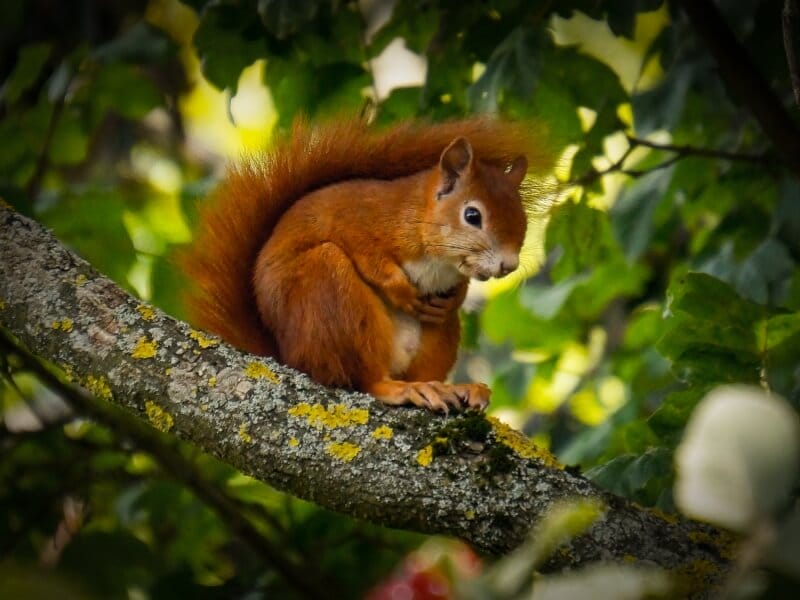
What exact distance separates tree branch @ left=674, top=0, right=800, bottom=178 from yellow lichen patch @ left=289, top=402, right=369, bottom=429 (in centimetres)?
106

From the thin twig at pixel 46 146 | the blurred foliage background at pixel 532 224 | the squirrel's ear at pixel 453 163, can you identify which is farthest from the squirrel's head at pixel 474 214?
the thin twig at pixel 46 146

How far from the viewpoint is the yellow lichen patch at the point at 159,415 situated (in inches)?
58.1

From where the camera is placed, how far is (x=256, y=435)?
4.75ft

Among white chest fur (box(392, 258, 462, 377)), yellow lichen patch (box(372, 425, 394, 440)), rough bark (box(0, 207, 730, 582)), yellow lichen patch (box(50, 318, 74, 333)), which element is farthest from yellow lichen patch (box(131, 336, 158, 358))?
white chest fur (box(392, 258, 462, 377))

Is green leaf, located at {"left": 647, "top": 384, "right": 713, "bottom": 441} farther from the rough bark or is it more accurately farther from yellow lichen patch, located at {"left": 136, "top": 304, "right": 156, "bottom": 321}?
yellow lichen patch, located at {"left": 136, "top": 304, "right": 156, "bottom": 321}

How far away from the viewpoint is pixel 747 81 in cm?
201

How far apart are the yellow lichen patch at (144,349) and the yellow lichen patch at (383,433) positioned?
0.35m

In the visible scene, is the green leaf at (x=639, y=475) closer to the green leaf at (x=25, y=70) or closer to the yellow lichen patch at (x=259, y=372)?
the yellow lichen patch at (x=259, y=372)

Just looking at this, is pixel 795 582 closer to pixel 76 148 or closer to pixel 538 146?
pixel 538 146

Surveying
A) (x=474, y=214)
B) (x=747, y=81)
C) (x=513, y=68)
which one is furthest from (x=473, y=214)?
(x=747, y=81)

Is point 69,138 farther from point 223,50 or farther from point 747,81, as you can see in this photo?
point 747,81

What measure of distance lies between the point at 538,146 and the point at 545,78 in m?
0.19

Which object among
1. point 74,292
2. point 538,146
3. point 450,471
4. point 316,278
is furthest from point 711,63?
point 74,292

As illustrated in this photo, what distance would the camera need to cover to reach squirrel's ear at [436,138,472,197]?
2.14m
